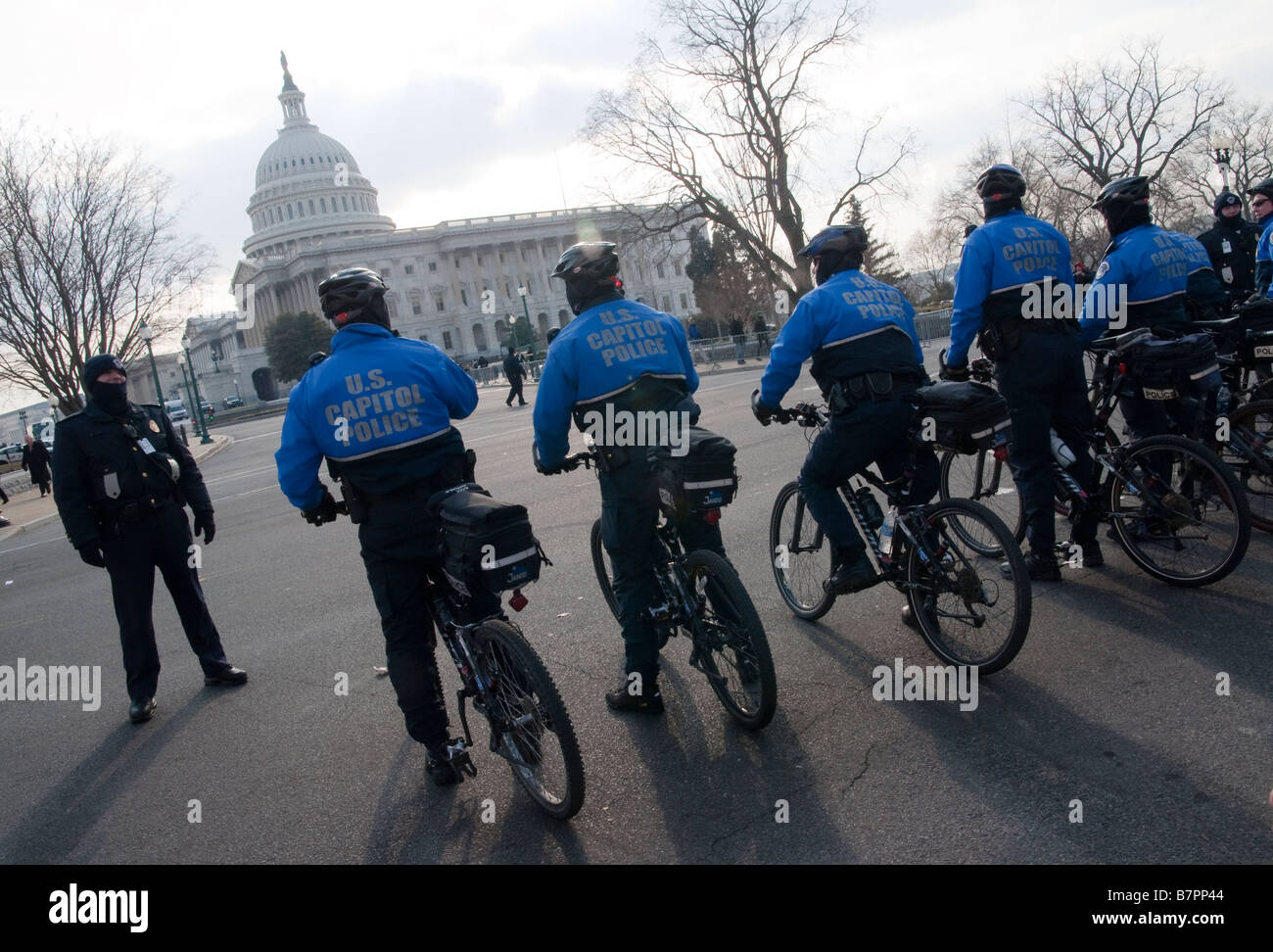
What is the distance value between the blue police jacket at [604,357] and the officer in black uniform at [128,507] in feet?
8.50

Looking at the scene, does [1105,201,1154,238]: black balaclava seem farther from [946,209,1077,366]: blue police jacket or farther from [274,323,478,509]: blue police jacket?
[274,323,478,509]: blue police jacket

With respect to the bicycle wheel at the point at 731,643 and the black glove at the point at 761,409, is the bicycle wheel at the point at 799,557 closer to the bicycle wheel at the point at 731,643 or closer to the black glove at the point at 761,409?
the black glove at the point at 761,409

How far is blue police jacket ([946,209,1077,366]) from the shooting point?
192 inches

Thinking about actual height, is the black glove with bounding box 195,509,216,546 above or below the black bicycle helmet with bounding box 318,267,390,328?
below

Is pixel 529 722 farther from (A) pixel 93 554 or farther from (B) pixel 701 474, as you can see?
(A) pixel 93 554

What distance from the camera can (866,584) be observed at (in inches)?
175

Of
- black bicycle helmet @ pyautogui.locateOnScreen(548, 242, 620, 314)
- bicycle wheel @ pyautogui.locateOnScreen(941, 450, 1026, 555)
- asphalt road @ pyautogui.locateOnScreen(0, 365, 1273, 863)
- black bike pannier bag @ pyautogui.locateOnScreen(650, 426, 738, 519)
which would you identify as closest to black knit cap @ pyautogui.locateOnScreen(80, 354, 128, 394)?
asphalt road @ pyautogui.locateOnScreen(0, 365, 1273, 863)

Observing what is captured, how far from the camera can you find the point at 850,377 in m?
4.33

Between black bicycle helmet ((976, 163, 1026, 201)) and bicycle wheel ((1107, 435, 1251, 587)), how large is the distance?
1.46m

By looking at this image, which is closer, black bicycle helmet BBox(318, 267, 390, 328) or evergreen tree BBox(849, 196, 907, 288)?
black bicycle helmet BBox(318, 267, 390, 328)

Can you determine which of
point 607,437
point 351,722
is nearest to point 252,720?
point 351,722

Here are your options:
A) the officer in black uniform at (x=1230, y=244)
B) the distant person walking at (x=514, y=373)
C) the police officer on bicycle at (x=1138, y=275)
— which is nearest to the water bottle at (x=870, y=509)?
the police officer on bicycle at (x=1138, y=275)

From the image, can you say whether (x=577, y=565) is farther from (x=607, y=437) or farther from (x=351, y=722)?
(x=607, y=437)
